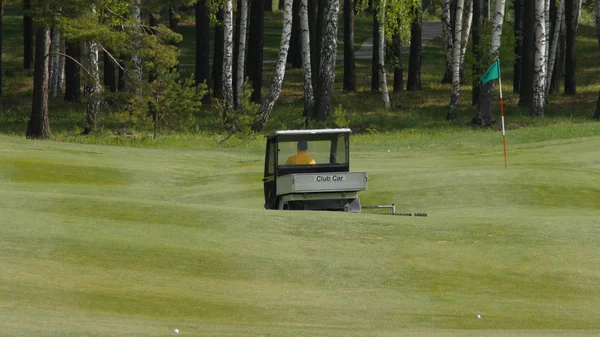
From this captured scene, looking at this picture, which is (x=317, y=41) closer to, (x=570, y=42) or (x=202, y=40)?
(x=202, y=40)

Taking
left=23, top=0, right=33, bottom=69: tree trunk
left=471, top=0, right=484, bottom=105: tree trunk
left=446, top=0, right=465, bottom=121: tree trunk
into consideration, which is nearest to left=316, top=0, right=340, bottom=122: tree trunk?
left=446, top=0, right=465, bottom=121: tree trunk

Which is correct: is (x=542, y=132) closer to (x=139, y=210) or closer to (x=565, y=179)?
(x=565, y=179)

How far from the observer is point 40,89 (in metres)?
33.8

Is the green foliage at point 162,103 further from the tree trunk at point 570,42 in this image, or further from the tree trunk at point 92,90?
the tree trunk at point 570,42

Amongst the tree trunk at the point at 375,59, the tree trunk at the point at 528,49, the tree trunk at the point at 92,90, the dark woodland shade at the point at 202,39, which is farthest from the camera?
the tree trunk at the point at 375,59

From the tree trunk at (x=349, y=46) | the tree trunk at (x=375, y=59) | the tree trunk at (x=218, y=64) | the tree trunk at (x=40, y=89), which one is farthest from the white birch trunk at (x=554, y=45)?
the tree trunk at (x=40, y=89)

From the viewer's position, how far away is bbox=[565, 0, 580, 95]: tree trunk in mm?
50438

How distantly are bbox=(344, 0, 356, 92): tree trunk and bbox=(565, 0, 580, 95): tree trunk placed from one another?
10.8 meters

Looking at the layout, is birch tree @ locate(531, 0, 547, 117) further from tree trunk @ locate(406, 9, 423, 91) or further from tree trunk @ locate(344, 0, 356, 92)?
tree trunk @ locate(344, 0, 356, 92)

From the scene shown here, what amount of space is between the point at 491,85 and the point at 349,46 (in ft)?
43.2

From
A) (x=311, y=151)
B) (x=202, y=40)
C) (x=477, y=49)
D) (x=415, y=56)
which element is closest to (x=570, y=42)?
(x=415, y=56)

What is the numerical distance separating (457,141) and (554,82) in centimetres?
2135

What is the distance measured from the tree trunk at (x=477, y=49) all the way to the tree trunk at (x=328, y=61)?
5887 millimetres

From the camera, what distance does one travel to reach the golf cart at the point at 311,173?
1648 cm
